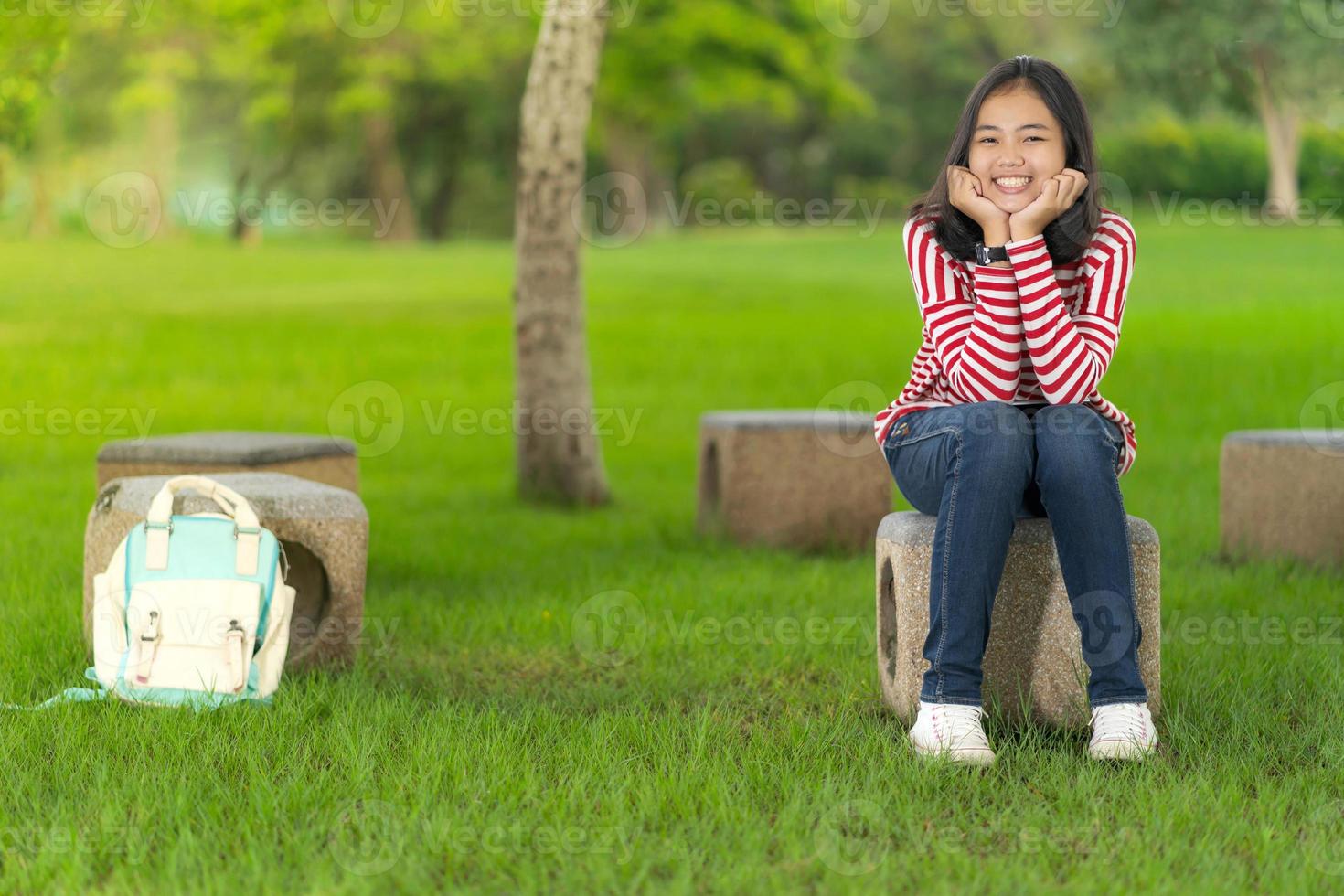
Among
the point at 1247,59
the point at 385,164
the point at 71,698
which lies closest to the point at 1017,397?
the point at 71,698

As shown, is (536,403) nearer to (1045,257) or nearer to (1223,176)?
(1045,257)

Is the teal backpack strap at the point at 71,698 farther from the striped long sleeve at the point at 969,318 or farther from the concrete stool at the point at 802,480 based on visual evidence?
the concrete stool at the point at 802,480

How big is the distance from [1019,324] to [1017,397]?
285 millimetres

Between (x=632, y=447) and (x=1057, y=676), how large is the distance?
7.22 meters

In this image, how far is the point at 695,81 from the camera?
24.6m

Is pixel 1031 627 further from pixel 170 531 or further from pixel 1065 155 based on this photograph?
pixel 170 531

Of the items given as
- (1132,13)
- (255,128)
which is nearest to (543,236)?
(1132,13)

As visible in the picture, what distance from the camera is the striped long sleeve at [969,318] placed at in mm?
3711

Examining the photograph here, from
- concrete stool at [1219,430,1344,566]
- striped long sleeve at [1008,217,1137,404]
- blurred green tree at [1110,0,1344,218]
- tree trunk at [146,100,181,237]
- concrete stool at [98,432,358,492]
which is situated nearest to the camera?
striped long sleeve at [1008,217,1137,404]

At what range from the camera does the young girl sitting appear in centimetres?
360

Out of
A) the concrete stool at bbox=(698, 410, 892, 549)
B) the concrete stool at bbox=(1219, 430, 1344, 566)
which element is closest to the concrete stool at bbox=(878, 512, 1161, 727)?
the concrete stool at bbox=(1219, 430, 1344, 566)

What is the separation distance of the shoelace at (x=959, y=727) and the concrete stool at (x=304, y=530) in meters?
1.93

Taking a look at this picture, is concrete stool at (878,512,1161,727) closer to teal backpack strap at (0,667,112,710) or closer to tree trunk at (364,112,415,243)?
teal backpack strap at (0,667,112,710)

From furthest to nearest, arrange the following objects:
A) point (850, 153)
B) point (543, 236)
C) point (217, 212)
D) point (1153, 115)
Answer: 1. point (850, 153)
2. point (1153, 115)
3. point (217, 212)
4. point (543, 236)
